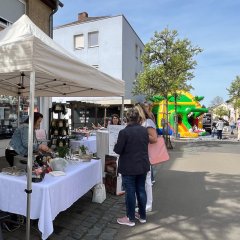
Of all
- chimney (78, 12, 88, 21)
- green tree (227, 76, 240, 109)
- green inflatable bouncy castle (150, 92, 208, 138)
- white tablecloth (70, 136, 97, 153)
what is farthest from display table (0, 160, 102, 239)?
green tree (227, 76, 240, 109)

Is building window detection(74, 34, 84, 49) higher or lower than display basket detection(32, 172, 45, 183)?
higher

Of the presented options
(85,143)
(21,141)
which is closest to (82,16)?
(85,143)

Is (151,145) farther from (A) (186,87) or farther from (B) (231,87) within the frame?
(B) (231,87)

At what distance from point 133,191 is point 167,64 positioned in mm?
12789

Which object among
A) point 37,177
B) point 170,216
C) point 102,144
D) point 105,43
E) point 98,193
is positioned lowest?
point 170,216

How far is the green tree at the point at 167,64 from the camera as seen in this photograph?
53.8 feet

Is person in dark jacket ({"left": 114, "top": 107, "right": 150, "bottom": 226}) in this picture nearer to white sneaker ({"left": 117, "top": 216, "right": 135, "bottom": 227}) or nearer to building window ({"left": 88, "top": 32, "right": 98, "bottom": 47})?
white sneaker ({"left": 117, "top": 216, "right": 135, "bottom": 227})

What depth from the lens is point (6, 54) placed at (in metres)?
3.73

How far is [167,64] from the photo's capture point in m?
16.6

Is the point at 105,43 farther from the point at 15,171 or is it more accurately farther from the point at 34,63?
the point at 34,63

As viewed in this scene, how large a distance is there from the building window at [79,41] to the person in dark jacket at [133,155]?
24.7 m

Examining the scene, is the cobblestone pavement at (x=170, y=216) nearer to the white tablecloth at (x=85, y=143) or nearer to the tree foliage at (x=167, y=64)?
the white tablecloth at (x=85, y=143)

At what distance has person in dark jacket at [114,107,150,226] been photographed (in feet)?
14.5

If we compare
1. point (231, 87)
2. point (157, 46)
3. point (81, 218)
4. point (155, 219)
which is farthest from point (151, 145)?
point (231, 87)
